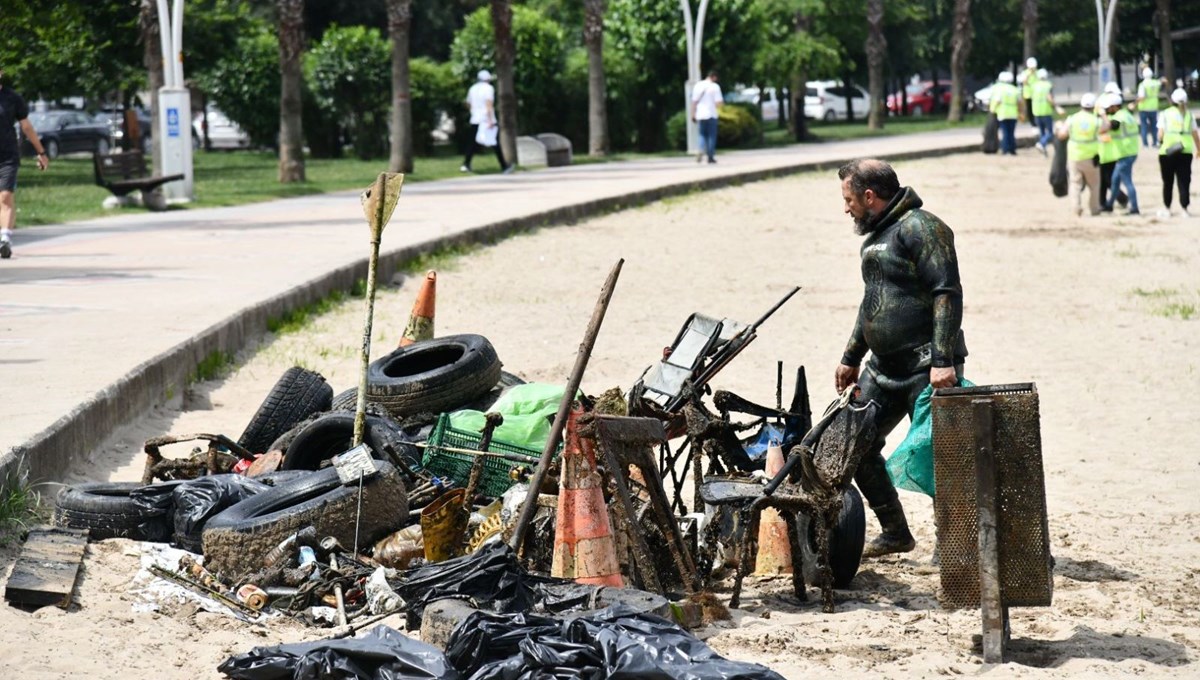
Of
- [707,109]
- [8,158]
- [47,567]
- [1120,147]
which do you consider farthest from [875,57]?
[47,567]

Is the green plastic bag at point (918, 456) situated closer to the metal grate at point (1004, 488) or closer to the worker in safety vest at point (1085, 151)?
the metal grate at point (1004, 488)

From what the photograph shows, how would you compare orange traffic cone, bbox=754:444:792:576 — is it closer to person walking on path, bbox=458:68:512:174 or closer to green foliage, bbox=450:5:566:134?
person walking on path, bbox=458:68:512:174

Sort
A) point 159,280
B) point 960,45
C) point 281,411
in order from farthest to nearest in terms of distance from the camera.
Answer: point 960,45, point 159,280, point 281,411

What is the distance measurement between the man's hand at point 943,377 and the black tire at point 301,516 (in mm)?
2318

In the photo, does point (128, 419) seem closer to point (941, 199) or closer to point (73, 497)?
point (73, 497)

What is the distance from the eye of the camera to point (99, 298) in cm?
1416

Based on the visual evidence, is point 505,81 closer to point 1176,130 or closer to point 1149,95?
point 1149,95

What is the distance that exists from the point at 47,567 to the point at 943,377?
362 centimetres

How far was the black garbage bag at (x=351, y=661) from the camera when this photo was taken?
18.0 feet

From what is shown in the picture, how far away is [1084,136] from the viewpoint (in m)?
24.3

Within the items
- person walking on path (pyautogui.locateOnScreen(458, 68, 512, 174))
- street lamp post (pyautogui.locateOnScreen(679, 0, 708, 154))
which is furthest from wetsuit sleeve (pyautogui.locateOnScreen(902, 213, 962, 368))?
street lamp post (pyautogui.locateOnScreen(679, 0, 708, 154))

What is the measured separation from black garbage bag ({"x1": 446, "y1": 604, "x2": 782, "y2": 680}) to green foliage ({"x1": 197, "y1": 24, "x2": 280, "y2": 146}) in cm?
3917

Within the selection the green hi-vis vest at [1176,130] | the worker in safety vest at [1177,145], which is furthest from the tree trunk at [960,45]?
the green hi-vis vest at [1176,130]

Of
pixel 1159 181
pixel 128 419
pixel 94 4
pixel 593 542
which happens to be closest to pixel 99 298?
pixel 128 419
